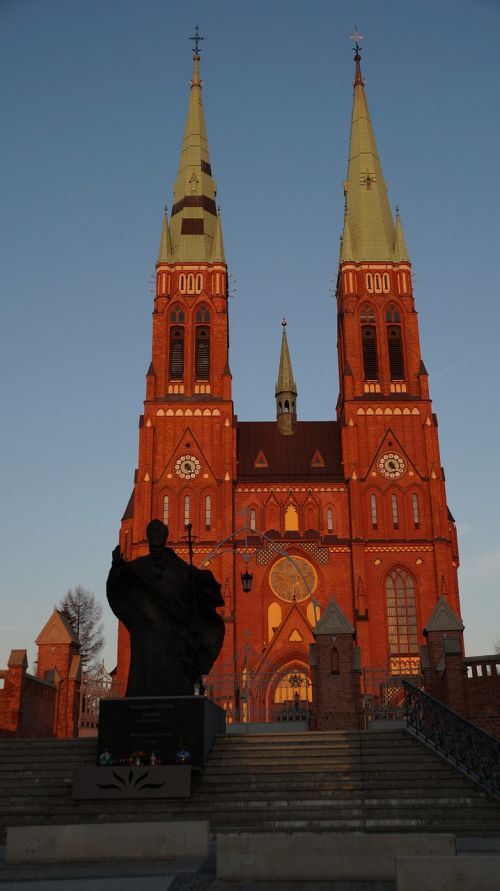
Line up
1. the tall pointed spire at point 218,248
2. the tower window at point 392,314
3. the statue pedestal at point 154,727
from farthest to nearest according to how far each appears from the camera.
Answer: the tall pointed spire at point 218,248, the tower window at point 392,314, the statue pedestal at point 154,727

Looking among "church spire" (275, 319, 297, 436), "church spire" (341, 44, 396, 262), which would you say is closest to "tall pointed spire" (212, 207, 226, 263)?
"church spire" (341, 44, 396, 262)

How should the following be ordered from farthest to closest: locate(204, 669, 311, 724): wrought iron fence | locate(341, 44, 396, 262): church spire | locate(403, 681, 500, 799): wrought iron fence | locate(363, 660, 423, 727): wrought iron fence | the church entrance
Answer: locate(341, 44, 396, 262): church spire
locate(204, 669, 311, 724): wrought iron fence
the church entrance
locate(363, 660, 423, 727): wrought iron fence
locate(403, 681, 500, 799): wrought iron fence

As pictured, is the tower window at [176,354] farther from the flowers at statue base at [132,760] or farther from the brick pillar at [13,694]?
the flowers at statue base at [132,760]

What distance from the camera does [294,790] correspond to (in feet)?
49.8

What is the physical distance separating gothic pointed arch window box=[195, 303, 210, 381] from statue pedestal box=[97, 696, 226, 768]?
41924mm

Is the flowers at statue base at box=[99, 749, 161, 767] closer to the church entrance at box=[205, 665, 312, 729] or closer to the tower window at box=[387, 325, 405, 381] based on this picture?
the church entrance at box=[205, 665, 312, 729]

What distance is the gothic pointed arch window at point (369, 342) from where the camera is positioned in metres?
56.9

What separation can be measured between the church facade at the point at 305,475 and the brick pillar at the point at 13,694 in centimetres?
2490

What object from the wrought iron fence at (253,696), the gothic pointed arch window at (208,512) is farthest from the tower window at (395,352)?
the wrought iron fence at (253,696)

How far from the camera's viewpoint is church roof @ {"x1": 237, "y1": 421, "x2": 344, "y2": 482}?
5516 cm

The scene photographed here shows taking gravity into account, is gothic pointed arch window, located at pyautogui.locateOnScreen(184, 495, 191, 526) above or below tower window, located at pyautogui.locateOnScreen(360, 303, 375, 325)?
below

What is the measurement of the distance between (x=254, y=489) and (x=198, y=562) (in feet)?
19.8

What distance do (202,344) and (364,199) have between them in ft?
55.0

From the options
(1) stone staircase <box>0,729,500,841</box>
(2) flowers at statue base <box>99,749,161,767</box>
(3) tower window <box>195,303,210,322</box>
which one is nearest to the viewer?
(1) stone staircase <box>0,729,500,841</box>
